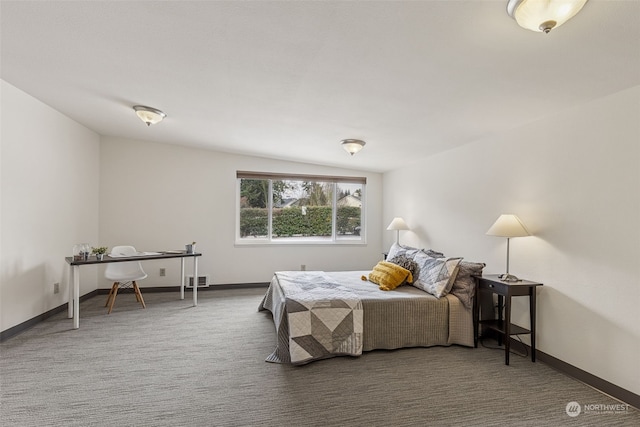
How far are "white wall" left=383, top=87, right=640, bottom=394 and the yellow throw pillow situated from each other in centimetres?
87

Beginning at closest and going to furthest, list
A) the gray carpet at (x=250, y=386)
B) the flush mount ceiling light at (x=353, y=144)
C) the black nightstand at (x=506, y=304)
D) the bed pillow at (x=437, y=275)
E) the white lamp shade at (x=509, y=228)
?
the gray carpet at (x=250, y=386) → the black nightstand at (x=506, y=304) → the white lamp shade at (x=509, y=228) → the bed pillow at (x=437, y=275) → the flush mount ceiling light at (x=353, y=144)

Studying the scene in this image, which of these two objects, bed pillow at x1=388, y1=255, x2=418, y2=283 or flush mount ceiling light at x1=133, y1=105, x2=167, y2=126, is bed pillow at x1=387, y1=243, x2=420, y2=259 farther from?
flush mount ceiling light at x1=133, y1=105, x2=167, y2=126

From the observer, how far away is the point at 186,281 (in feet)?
17.6

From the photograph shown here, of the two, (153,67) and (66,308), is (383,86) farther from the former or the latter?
(66,308)

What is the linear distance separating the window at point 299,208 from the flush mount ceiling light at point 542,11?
464 cm

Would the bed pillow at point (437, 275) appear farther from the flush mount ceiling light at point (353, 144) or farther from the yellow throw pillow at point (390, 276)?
the flush mount ceiling light at point (353, 144)

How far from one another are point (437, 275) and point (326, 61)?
95.8 inches

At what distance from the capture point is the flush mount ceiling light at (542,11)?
140cm

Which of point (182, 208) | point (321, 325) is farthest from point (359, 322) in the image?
point (182, 208)

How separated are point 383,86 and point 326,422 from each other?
8.08ft

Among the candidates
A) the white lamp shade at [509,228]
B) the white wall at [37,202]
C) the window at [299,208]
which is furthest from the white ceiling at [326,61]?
the window at [299,208]

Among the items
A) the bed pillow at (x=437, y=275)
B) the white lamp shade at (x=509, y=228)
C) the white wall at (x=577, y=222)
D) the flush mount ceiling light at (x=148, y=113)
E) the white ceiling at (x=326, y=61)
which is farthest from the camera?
the flush mount ceiling light at (x=148, y=113)

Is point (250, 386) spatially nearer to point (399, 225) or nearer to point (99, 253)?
point (99, 253)

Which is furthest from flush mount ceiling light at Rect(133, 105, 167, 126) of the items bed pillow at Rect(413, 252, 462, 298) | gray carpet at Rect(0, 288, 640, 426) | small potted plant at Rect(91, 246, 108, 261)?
bed pillow at Rect(413, 252, 462, 298)
